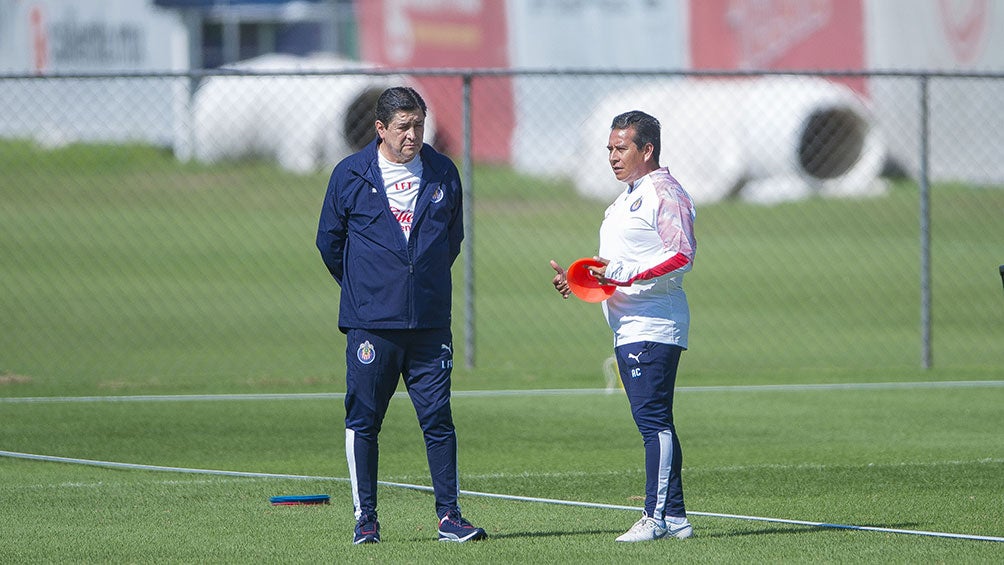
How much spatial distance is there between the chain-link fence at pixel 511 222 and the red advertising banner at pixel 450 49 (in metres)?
→ 0.13

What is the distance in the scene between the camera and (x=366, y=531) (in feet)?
20.6

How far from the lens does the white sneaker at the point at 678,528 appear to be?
6379 millimetres

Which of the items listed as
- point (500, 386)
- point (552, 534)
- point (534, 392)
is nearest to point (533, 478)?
point (552, 534)

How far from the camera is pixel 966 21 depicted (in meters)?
29.1

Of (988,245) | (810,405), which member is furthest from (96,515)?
(988,245)

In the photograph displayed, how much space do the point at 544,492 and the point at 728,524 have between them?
3.79 feet

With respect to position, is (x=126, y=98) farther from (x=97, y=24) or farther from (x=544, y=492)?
(x=544, y=492)

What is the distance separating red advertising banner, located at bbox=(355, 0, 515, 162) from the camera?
3216 centimetres

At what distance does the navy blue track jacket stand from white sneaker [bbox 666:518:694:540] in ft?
4.20

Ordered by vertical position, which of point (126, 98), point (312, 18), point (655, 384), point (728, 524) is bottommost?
point (728, 524)

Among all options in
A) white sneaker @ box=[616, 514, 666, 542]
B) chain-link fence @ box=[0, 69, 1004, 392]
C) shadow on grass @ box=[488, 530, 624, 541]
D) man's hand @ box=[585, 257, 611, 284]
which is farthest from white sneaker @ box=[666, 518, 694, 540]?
chain-link fence @ box=[0, 69, 1004, 392]

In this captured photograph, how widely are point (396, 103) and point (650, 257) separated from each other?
1.24 m

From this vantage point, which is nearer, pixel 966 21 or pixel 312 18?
pixel 966 21

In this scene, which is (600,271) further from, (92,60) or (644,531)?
(92,60)
